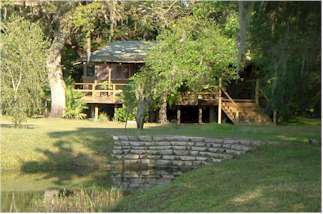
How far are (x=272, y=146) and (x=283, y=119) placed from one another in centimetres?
1419

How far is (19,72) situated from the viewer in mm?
22688

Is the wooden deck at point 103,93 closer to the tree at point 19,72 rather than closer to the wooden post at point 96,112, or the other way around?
the wooden post at point 96,112

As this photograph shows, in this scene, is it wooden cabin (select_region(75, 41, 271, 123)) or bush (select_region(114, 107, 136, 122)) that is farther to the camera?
bush (select_region(114, 107, 136, 122))

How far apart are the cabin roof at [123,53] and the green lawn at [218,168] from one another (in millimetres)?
12309

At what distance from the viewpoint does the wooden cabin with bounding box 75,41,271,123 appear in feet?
106

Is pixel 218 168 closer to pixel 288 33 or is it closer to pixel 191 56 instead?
pixel 288 33

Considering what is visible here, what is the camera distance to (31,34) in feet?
79.8

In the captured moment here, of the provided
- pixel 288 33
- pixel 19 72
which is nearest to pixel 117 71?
pixel 19 72

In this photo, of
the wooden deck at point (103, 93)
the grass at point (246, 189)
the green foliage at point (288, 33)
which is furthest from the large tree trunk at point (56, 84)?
the green foliage at point (288, 33)

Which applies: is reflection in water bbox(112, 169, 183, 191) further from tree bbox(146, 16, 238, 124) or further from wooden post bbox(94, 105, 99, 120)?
wooden post bbox(94, 105, 99, 120)

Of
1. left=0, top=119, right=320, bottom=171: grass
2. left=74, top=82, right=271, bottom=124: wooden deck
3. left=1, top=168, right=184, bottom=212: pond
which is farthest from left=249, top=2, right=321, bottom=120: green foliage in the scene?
left=74, top=82, right=271, bottom=124: wooden deck

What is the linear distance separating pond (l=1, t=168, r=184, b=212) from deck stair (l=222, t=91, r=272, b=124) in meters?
12.4

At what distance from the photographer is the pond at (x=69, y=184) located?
14211mm

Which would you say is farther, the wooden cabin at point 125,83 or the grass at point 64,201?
the wooden cabin at point 125,83
